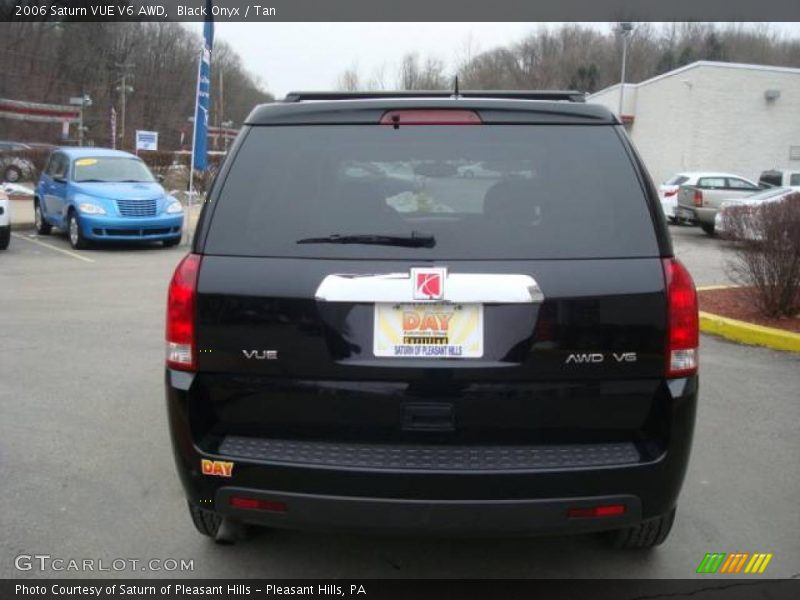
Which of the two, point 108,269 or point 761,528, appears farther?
point 108,269

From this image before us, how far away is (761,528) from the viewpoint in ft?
11.9

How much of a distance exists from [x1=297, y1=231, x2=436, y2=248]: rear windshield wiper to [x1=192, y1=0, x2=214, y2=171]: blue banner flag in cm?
1401

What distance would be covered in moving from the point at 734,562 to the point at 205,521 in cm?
229

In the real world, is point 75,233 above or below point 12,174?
below

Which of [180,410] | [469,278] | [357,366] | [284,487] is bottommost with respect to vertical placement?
[284,487]

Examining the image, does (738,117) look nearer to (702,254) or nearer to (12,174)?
(702,254)

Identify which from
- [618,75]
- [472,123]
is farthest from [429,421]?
[618,75]

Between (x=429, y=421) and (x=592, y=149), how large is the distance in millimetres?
1157

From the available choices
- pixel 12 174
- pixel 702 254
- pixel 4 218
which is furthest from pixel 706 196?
pixel 12 174

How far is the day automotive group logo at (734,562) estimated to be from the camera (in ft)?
10.7

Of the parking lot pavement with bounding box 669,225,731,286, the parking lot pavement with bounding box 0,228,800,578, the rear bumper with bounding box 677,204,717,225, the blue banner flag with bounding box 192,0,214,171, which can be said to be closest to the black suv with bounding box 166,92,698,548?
the parking lot pavement with bounding box 0,228,800,578

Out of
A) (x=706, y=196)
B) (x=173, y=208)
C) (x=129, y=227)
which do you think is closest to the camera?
(x=129, y=227)

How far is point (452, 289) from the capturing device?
255cm

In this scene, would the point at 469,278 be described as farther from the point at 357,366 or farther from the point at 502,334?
the point at 357,366
